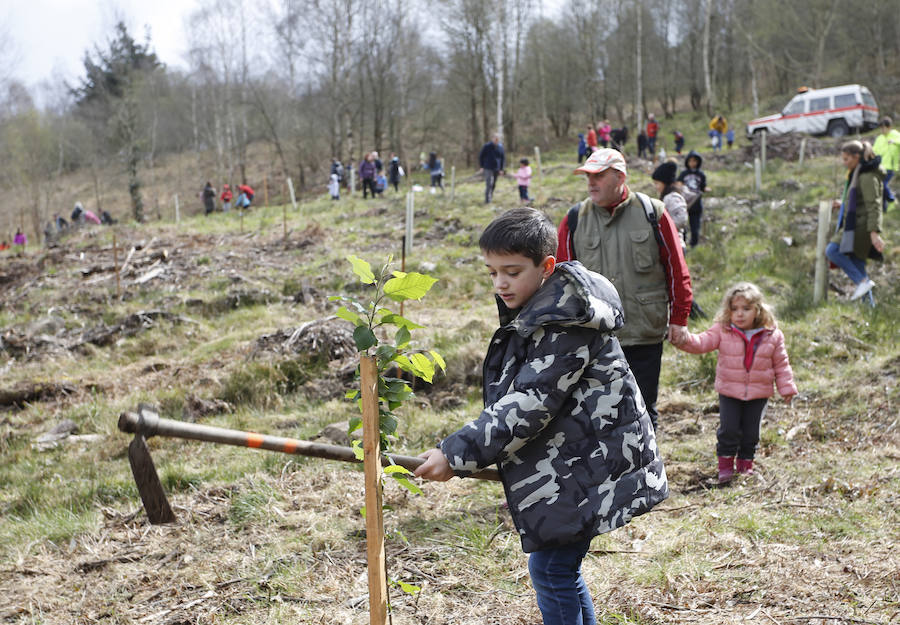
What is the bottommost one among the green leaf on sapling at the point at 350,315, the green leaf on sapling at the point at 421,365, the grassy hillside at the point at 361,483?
the grassy hillside at the point at 361,483

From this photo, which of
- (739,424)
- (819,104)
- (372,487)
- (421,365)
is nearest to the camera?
(372,487)

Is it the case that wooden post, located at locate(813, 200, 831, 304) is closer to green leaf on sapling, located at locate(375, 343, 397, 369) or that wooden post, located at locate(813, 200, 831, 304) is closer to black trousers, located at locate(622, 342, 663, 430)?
black trousers, located at locate(622, 342, 663, 430)

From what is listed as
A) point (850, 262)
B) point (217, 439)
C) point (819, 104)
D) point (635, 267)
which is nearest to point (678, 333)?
point (635, 267)

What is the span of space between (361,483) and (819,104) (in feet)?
81.9

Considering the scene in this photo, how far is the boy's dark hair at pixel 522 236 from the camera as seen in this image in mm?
1974

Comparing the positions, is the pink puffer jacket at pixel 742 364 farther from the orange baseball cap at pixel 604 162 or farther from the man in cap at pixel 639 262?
the orange baseball cap at pixel 604 162

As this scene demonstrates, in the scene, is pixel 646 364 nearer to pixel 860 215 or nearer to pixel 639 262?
pixel 639 262

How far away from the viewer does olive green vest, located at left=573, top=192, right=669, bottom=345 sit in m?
3.58

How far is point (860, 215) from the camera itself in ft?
21.9

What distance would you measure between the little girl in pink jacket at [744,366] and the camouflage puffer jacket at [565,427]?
6.41 ft

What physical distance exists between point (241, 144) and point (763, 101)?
1057 inches

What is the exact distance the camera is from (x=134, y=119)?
2788 cm

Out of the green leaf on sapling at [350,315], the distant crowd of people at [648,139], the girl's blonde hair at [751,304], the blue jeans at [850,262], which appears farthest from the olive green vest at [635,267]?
the distant crowd of people at [648,139]

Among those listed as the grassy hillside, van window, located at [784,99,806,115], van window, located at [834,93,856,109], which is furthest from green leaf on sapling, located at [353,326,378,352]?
van window, located at [784,99,806,115]
